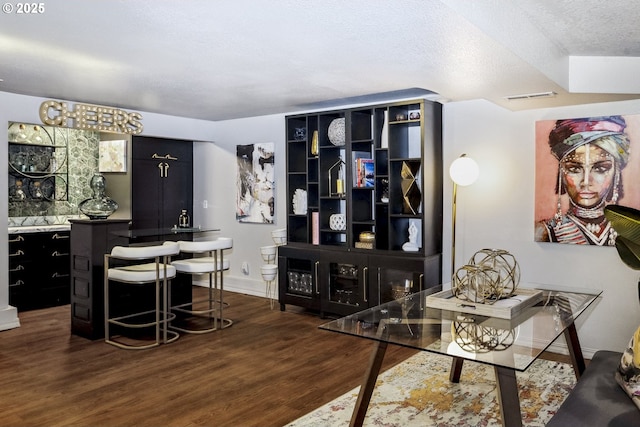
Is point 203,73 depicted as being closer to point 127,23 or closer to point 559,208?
point 127,23

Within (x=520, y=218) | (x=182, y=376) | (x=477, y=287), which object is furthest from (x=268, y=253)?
(x=477, y=287)

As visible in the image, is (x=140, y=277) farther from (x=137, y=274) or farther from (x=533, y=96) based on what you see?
(x=533, y=96)

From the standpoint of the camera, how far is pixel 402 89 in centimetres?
456

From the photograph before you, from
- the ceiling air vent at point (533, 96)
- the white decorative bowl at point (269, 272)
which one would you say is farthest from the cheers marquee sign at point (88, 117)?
the ceiling air vent at point (533, 96)

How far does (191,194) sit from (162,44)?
13.8 feet

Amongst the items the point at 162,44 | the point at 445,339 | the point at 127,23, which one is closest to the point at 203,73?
the point at 162,44

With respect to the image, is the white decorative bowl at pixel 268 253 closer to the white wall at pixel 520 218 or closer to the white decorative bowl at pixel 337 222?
the white decorative bowl at pixel 337 222

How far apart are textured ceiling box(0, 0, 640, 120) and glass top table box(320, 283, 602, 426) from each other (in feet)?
4.66

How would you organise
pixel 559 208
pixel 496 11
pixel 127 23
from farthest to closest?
pixel 559 208
pixel 127 23
pixel 496 11

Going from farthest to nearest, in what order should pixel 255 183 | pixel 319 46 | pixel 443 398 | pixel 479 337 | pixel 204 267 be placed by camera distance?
pixel 255 183, pixel 204 267, pixel 443 398, pixel 319 46, pixel 479 337

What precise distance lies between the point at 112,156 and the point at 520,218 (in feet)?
16.5

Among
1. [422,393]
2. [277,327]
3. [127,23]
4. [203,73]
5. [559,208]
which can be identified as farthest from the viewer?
[277,327]

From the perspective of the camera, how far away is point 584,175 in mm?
4086

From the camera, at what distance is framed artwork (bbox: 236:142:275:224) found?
20.5 ft
